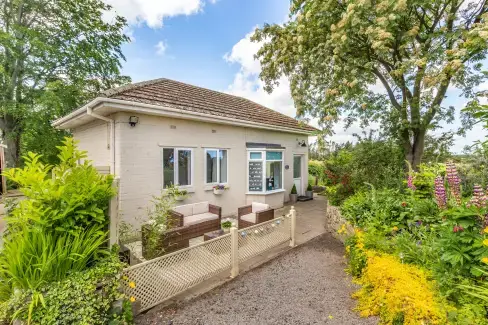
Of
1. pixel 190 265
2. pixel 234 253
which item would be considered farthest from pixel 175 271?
pixel 234 253

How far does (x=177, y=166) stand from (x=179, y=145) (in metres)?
0.78

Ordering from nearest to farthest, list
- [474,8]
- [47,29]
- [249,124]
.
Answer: [474,8] < [249,124] < [47,29]

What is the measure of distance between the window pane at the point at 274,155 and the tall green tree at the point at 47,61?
12654 mm

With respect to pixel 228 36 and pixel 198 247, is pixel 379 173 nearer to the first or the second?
pixel 198 247

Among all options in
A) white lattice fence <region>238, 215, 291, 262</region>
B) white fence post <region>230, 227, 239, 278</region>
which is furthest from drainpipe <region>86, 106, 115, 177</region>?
white lattice fence <region>238, 215, 291, 262</region>

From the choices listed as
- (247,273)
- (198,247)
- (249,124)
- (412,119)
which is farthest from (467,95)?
(198,247)

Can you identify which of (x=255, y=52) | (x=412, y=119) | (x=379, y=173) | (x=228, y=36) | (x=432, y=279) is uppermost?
(x=228, y=36)

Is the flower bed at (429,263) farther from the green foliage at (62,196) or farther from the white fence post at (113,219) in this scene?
the green foliage at (62,196)

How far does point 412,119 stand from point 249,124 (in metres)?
6.20

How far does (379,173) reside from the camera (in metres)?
8.11

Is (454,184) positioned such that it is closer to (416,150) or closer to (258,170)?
(416,150)

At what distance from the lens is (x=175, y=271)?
429cm

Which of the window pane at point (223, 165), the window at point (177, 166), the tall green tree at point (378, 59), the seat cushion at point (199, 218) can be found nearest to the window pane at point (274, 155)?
the window pane at point (223, 165)

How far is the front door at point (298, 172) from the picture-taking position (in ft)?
45.8
